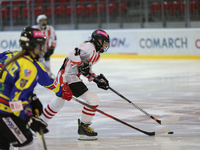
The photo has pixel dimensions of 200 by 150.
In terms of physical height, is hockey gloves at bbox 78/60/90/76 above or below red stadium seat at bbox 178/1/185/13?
below

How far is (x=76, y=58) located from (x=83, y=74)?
0.59 ft

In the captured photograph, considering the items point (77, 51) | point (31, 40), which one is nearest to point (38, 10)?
point (77, 51)

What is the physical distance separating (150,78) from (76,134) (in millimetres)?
4026

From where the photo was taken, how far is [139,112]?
4.46 m

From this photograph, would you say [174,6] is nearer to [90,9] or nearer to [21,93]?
[90,9]

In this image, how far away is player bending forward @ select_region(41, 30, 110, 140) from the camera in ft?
11.0

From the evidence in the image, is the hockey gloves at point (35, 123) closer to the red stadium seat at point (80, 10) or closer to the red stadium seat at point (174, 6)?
the red stadium seat at point (174, 6)

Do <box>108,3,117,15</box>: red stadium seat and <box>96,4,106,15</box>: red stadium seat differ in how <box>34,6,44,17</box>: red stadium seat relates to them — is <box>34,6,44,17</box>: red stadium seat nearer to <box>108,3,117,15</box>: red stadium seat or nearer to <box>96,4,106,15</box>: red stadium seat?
<box>96,4,106,15</box>: red stadium seat

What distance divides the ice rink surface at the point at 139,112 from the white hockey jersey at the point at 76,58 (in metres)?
0.57

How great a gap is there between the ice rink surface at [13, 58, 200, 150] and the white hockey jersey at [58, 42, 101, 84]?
57cm

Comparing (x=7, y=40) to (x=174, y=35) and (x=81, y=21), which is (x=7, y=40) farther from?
(x=174, y=35)

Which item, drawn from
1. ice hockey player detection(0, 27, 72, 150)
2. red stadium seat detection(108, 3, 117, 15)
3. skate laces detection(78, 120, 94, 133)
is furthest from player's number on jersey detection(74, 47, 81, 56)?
red stadium seat detection(108, 3, 117, 15)

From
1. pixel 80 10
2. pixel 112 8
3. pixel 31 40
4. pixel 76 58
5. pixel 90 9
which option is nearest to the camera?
pixel 31 40

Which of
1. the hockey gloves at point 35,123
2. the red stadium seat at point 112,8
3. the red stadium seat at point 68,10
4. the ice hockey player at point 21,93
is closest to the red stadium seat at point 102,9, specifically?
the red stadium seat at point 112,8
